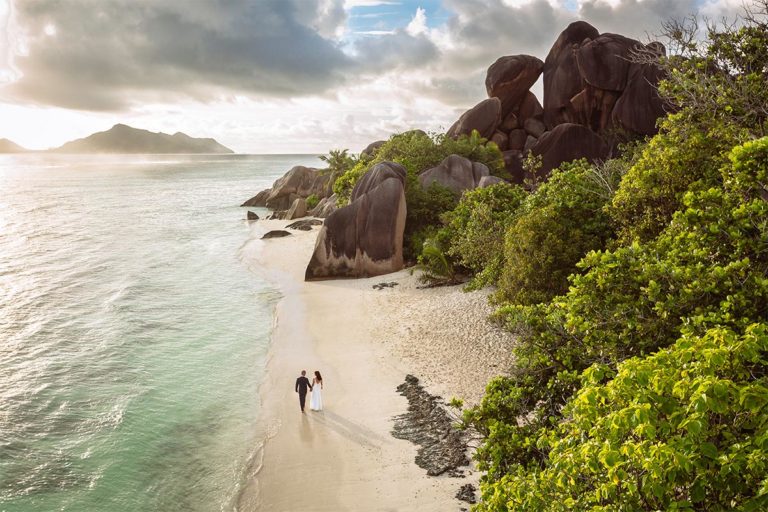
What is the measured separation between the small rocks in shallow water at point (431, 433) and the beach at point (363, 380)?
263 millimetres

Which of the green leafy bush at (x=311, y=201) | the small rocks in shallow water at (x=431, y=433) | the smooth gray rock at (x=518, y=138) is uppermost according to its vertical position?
the smooth gray rock at (x=518, y=138)

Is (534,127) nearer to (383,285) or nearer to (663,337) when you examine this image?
(383,285)

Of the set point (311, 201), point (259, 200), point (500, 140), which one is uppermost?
point (500, 140)

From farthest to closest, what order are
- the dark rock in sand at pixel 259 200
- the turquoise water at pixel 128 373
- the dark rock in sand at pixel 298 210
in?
the dark rock in sand at pixel 259 200, the dark rock in sand at pixel 298 210, the turquoise water at pixel 128 373

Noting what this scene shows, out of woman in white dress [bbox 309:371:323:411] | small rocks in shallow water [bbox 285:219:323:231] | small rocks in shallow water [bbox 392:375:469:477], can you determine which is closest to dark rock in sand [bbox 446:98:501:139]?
small rocks in shallow water [bbox 285:219:323:231]

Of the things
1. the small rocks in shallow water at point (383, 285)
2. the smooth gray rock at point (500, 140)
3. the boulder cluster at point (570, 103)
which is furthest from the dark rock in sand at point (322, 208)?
the small rocks in shallow water at point (383, 285)

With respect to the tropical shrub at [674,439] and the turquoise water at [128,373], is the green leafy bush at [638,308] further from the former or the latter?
the turquoise water at [128,373]

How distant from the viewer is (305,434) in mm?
15945

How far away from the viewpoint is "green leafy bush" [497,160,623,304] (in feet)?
58.6

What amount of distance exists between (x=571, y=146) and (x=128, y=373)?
4011 centimetres

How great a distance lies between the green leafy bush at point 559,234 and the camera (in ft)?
58.6

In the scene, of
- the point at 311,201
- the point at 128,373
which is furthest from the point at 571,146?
the point at 128,373

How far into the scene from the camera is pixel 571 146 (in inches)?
1818

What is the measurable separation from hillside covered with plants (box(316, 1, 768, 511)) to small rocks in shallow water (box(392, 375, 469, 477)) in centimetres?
91
